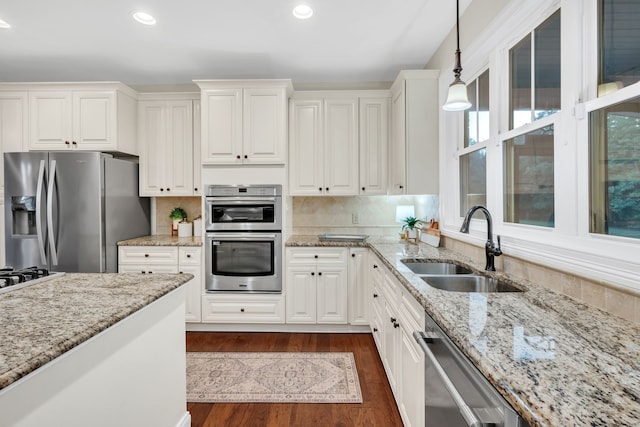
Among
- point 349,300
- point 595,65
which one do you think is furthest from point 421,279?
point 349,300

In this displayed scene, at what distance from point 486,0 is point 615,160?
144cm

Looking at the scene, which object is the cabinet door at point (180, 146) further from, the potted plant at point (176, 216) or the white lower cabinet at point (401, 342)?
the white lower cabinet at point (401, 342)

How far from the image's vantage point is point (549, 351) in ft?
2.80

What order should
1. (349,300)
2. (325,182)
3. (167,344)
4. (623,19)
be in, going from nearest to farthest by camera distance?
(623,19) → (167,344) → (349,300) → (325,182)

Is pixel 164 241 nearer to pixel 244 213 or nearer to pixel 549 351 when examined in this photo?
pixel 244 213

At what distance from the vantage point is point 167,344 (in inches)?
63.8

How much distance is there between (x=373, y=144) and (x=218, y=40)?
176 centimetres

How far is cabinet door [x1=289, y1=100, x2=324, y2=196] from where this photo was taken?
11.5ft

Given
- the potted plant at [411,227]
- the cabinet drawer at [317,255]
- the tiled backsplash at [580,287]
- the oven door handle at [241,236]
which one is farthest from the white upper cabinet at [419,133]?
Answer: the oven door handle at [241,236]

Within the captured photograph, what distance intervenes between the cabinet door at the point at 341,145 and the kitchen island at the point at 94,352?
208cm

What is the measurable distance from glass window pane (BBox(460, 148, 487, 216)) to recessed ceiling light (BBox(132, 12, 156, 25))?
8.65 feet

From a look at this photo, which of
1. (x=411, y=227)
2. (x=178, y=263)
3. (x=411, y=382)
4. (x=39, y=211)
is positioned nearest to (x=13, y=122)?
(x=39, y=211)

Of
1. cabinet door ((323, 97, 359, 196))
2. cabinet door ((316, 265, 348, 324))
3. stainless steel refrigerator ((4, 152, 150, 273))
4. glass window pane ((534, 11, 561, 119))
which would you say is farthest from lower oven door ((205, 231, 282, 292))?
glass window pane ((534, 11, 561, 119))

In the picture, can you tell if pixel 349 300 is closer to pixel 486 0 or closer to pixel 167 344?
pixel 167 344
